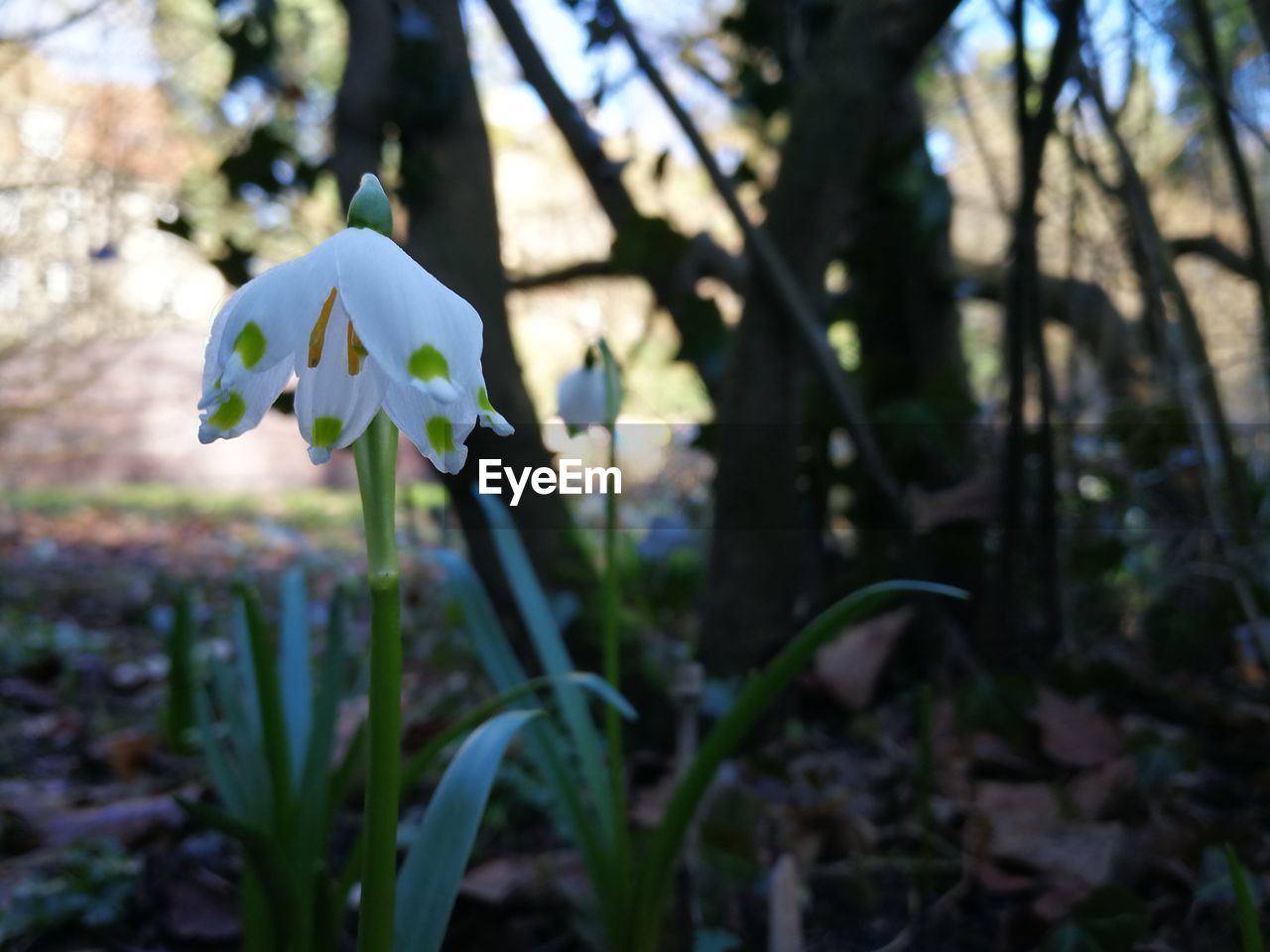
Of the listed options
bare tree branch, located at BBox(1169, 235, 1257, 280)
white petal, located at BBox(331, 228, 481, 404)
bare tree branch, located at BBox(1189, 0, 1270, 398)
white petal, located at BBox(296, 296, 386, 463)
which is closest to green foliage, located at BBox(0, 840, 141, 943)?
white petal, located at BBox(296, 296, 386, 463)

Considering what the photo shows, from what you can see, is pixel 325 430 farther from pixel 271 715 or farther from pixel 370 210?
pixel 271 715

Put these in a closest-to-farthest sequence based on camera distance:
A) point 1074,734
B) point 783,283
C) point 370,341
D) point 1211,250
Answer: point 370,341
point 1074,734
point 783,283
point 1211,250

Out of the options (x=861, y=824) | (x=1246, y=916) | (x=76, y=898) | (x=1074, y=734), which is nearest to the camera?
(x=1246, y=916)

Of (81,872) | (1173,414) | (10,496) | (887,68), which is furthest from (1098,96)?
(10,496)

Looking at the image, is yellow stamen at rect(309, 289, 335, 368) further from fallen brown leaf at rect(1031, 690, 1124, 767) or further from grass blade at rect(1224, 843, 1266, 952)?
fallen brown leaf at rect(1031, 690, 1124, 767)

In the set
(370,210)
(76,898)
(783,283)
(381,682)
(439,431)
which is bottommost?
(76,898)

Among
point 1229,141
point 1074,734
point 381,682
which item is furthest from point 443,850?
point 1229,141

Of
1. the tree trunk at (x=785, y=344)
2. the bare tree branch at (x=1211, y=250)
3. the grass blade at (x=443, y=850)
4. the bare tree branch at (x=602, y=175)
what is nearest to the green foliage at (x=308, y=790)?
the grass blade at (x=443, y=850)

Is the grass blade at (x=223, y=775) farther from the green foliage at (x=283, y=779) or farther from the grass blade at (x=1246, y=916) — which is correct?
the grass blade at (x=1246, y=916)
